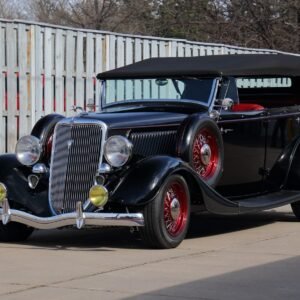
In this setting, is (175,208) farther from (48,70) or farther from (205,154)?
(48,70)

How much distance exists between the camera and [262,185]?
10.3 m

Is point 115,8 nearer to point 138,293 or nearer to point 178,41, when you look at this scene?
point 178,41

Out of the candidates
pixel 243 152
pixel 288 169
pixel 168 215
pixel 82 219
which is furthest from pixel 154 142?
pixel 288 169

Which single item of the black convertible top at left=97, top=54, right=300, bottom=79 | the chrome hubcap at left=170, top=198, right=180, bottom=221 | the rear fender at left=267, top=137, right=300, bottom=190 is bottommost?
the chrome hubcap at left=170, top=198, right=180, bottom=221

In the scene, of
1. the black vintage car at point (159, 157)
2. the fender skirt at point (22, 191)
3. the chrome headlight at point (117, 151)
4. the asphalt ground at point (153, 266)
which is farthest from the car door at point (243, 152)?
the fender skirt at point (22, 191)

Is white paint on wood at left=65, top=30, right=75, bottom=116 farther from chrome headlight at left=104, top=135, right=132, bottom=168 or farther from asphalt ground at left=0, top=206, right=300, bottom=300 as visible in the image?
chrome headlight at left=104, top=135, right=132, bottom=168

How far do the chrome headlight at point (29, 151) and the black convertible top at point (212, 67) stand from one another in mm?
1919

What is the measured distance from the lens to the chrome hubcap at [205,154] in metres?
9.02

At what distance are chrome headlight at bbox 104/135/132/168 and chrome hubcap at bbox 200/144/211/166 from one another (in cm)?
101

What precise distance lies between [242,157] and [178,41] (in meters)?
6.94

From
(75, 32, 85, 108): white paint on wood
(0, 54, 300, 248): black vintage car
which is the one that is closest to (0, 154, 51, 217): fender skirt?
(0, 54, 300, 248): black vintage car

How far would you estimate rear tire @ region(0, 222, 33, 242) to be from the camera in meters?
9.18

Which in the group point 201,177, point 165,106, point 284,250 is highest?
point 165,106

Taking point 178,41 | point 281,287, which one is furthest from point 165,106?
point 178,41
